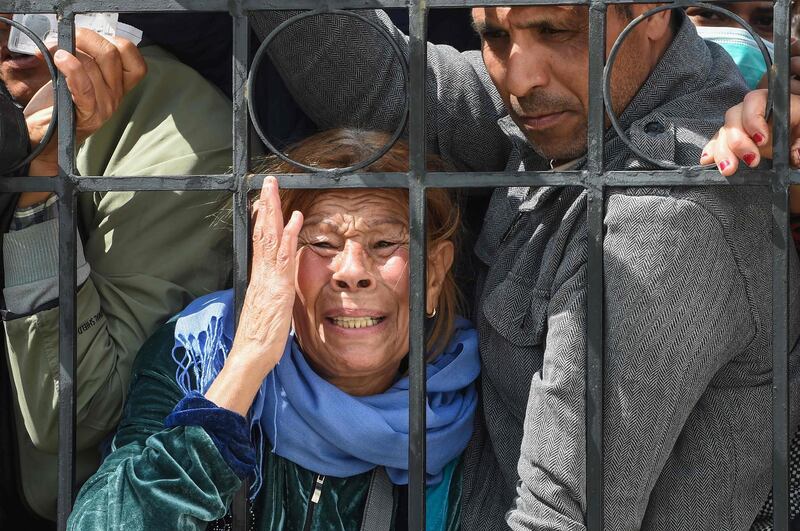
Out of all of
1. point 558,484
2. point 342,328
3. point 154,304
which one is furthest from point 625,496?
point 154,304

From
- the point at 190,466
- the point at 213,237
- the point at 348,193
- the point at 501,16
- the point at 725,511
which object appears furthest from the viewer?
the point at 213,237

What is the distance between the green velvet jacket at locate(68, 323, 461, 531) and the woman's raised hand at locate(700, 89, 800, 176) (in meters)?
0.85

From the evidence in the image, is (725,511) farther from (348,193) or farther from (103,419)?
(103,419)

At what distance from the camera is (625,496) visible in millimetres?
1979

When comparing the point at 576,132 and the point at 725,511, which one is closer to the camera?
the point at 725,511

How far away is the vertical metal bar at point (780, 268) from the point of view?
1.88 m

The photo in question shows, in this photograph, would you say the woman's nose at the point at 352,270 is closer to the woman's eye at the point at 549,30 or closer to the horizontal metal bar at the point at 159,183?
the horizontal metal bar at the point at 159,183

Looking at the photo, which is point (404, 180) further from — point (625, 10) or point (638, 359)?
point (625, 10)

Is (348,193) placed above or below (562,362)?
above

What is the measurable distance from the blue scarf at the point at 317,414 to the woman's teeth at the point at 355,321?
10 cm

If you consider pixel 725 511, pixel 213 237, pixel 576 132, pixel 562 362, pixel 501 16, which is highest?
pixel 501 16

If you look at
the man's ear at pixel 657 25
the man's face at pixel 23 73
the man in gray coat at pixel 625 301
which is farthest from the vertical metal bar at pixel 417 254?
the man's face at pixel 23 73

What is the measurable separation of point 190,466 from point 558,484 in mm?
583

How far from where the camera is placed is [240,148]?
2002 mm
